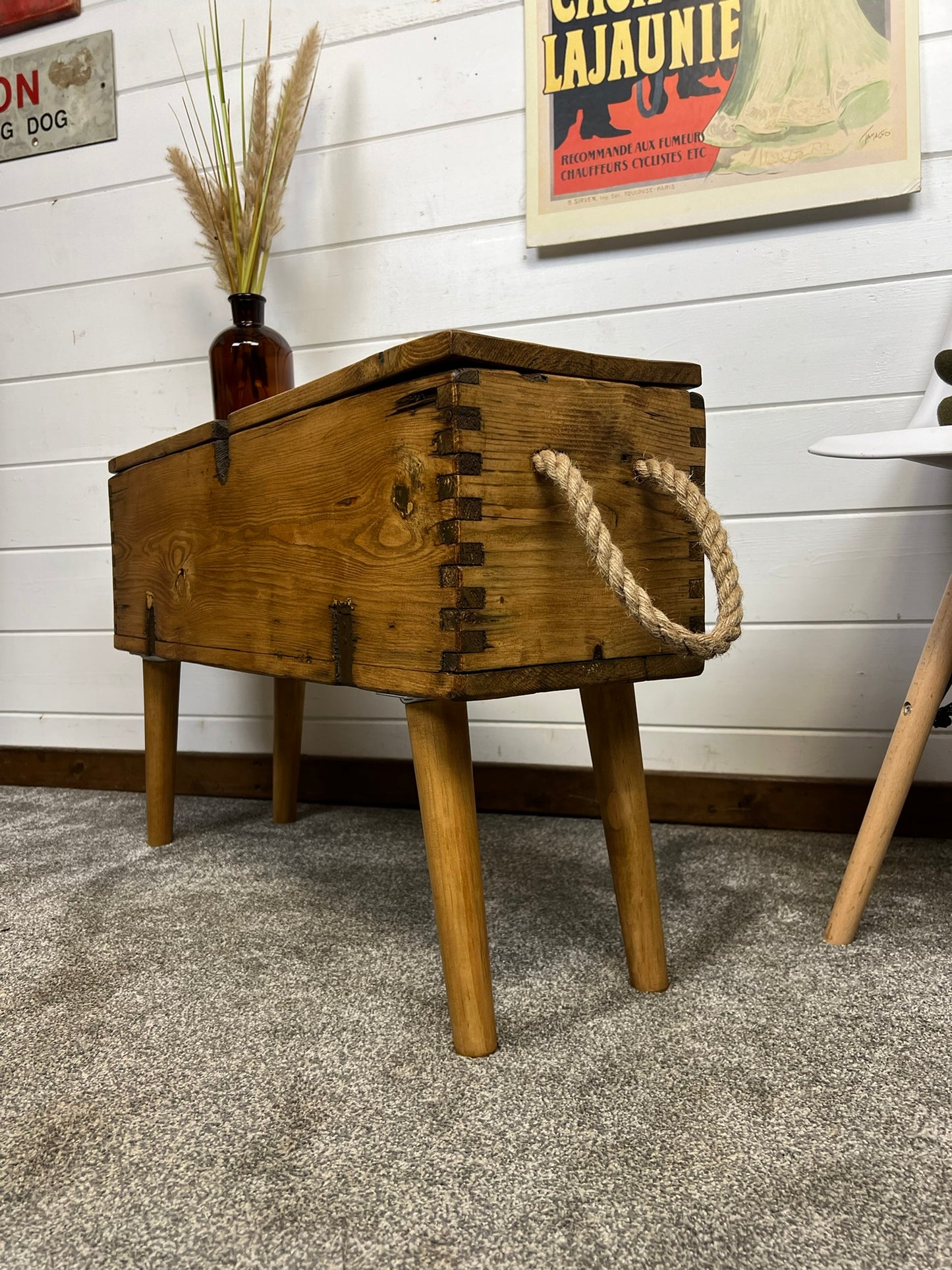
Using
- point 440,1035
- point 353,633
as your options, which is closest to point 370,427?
Result: point 353,633

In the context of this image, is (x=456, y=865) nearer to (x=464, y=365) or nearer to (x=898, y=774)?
(x=464, y=365)

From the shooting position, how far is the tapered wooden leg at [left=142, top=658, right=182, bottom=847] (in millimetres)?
1341

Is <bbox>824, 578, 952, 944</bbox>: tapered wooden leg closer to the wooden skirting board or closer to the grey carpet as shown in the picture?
the grey carpet

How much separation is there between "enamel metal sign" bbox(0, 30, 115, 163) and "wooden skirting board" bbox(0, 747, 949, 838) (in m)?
1.16

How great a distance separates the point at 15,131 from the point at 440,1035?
6.05 feet

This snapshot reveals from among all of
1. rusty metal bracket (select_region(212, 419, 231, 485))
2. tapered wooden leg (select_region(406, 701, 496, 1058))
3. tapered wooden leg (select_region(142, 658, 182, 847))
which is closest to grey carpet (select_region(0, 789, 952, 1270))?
tapered wooden leg (select_region(406, 701, 496, 1058))

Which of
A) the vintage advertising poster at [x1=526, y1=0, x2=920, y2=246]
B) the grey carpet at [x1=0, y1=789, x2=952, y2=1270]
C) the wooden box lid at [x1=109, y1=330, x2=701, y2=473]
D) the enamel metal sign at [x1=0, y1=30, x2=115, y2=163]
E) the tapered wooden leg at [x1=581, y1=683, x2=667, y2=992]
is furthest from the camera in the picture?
the enamel metal sign at [x1=0, y1=30, x2=115, y2=163]

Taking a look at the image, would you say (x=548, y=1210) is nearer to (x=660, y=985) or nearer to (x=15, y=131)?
(x=660, y=985)

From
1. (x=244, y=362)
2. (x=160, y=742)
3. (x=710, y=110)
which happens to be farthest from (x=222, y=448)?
(x=710, y=110)

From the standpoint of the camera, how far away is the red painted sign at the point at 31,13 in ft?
5.64

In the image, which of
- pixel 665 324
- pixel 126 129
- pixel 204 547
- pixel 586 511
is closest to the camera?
pixel 586 511

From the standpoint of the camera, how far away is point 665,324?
4.66ft

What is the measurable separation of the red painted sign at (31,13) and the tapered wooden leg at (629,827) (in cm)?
171

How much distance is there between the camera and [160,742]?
4.43 feet
